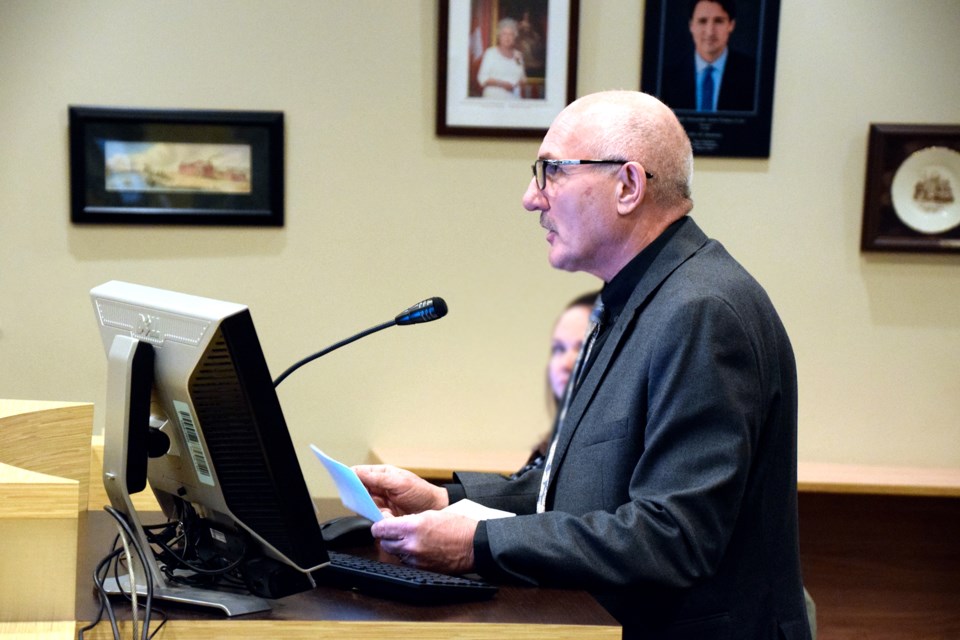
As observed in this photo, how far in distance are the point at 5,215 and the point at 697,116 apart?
216 cm

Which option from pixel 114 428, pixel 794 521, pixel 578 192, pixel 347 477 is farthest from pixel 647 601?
pixel 114 428

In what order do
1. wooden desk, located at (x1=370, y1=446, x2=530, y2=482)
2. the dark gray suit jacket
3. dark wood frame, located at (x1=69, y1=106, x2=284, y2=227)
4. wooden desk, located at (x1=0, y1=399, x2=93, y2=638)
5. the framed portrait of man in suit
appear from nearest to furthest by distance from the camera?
wooden desk, located at (x1=0, y1=399, x2=93, y2=638)
the dark gray suit jacket
wooden desk, located at (x1=370, y1=446, x2=530, y2=482)
dark wood frame, located at (x1=69, y1=106, x2=284, y2=227)
the framed portrait of man in suit

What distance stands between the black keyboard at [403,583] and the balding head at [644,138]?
2.37 ft

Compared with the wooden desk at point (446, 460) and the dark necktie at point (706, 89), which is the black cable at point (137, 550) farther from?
the dark necktie at point (706, 89)

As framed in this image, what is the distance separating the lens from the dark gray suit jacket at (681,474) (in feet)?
4.87

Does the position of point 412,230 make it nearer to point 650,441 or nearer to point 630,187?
point 630,187

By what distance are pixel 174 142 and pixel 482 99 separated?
0.96 m

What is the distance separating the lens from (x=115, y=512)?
139 cm

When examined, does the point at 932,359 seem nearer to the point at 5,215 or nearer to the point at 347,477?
the point at 347,477

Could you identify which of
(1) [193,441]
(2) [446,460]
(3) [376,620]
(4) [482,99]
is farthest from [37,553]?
(4) [482,99]

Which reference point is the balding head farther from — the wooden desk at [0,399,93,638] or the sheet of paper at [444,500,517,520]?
the wooden desk at [0,399,93,638]

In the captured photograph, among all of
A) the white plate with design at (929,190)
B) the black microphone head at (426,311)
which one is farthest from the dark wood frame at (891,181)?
the black microphone head at (426,311)

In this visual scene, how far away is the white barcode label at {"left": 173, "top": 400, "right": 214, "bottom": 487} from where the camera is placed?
1356 mm

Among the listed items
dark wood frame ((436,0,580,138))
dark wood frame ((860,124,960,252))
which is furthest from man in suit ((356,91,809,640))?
dark wood frame ((860,124,960,252))
